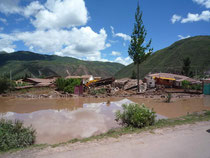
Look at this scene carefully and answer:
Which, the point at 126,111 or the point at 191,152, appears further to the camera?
the point at 126,111

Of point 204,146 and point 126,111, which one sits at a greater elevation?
point 126,111

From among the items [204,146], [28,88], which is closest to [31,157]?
[204,146]

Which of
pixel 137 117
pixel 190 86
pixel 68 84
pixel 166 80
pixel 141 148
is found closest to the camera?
pixel 141 148

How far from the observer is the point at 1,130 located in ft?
16.6

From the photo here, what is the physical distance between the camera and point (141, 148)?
12.9 feet

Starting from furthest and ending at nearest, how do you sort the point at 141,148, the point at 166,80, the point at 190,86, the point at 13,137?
the point at 166,80
the point at 190,86
the point at 13,137
the point at 141,148

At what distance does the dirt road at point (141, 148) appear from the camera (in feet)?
11.9

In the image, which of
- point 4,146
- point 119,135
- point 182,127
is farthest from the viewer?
point 182,127

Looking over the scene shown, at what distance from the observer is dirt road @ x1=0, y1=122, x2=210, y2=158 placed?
3.62 metres

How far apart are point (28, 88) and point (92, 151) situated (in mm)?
24917

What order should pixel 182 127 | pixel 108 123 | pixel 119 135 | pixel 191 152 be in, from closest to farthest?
pixel 191 152 → pixel 119 135 → pixel 182 127 → pixel 108 123

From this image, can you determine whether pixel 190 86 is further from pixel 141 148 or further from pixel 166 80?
pixel 141 148

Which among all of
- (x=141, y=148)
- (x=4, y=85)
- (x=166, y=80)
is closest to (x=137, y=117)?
(x=141, y=148)

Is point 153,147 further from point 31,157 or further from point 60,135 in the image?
point 60,135
